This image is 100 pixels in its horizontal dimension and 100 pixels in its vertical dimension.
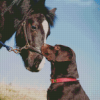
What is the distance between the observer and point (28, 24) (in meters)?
3.55

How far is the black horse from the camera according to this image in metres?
2.89

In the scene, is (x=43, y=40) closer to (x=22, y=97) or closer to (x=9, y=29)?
(x=9, y=29)

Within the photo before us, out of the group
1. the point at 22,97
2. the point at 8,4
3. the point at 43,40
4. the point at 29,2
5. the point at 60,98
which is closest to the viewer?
the point at 60,98

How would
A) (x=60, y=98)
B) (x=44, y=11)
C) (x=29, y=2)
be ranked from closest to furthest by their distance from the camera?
(x=60, y=98)
(x=29, y=2)
(x=44, y=11)

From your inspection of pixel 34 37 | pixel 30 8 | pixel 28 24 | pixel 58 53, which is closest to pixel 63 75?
pixel 58 53

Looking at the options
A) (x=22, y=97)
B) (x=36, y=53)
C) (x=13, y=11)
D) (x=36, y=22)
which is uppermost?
(x=13, y=11)

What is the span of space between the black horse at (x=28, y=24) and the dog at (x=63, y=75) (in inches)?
35.0

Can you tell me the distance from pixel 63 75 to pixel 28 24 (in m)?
1.94

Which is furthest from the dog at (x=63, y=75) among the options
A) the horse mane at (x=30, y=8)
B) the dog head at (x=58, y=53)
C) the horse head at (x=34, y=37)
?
the horse mane at (x=30, y=8)

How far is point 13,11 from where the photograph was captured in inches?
115

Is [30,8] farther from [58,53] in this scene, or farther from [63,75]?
[63,75]

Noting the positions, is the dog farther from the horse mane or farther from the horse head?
the horse mane

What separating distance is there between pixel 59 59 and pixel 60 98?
24.4 inches

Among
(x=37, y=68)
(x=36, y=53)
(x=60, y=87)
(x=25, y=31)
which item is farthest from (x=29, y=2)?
(x=60, y=87)
